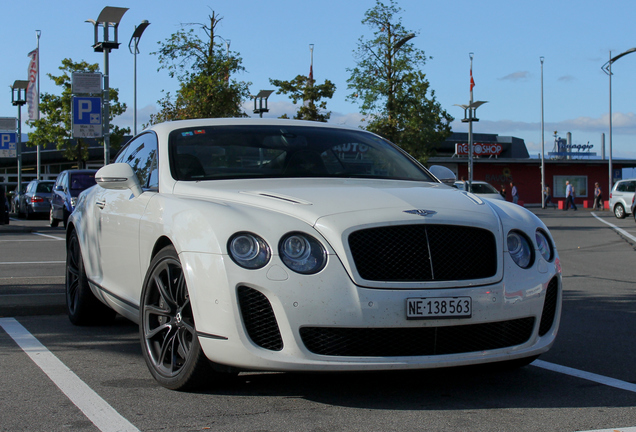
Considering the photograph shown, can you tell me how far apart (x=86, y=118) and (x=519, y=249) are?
15.7m

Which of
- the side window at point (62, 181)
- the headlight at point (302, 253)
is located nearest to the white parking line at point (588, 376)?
the headlight at point (302, 253)

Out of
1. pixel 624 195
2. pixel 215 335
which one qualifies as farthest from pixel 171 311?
pixel 624 195

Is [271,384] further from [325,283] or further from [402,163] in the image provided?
[402,163]

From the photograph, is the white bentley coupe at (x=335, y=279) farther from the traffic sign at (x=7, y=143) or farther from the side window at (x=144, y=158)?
the traffic sign at (x=7, y=143)

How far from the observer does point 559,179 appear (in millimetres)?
60000

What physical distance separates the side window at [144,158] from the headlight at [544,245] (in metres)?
2.31

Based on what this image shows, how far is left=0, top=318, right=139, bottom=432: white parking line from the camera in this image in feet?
11.6

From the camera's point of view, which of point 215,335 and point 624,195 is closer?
point 215,335

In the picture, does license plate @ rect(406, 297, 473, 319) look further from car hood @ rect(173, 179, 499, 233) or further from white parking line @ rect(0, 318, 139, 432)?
white parking line @ rect(0, 318, 139, 432)

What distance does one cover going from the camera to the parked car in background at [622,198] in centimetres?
3269

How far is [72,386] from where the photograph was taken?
4.25 m

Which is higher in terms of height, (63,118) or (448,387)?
(63,118)

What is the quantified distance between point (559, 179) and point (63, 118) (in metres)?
36.0

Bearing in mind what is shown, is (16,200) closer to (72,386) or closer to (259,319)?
(72,386)
